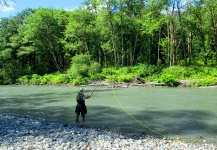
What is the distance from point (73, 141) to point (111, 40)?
3701 centimetres

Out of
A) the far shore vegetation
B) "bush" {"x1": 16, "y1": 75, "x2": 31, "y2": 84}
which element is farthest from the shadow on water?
"bush" {"x1": 16, "y1": 75, "x2": 31, "y2": 84}

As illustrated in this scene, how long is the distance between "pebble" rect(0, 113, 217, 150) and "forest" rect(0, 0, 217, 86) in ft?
70.6

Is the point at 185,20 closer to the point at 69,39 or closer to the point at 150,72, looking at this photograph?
the point at 150,72

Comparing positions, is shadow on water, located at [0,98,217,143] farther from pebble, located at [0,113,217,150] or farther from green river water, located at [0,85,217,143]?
pebble, located at [0,113,217,150]

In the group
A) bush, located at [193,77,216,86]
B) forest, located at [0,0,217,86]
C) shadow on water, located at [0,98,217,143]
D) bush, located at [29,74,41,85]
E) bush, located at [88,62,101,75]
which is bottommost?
shadow on water, located at [0,98,217,143]

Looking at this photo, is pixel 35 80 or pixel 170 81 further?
pixel 35 80

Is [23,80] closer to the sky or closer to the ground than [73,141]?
closer to the sky

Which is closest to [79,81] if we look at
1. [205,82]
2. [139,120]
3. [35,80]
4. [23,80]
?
[35,80]

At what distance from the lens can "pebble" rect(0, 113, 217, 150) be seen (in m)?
8.16

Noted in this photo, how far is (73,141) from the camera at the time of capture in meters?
8.77

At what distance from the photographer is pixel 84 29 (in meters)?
42.8

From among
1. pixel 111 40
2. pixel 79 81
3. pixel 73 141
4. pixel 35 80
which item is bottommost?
pixel 73 141

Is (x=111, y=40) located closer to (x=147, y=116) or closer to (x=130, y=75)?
(x=130, y=75)

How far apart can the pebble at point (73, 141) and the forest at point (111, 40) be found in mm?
21518
